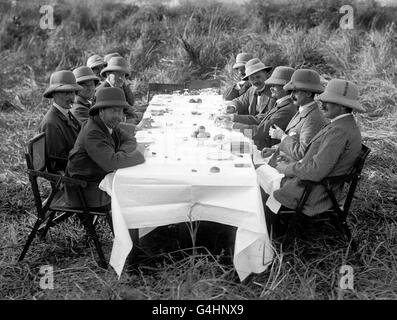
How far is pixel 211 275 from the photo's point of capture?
11.8 ft

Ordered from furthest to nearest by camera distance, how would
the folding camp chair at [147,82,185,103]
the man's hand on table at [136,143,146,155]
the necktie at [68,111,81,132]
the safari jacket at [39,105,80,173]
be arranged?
1. the folding camp chair at [147,82,185,103]
2. the necktie at [68,111,81,132]
3. the safari jacket at [39,105,80,173]
4. the man's hand on table at [136,143,146,155]

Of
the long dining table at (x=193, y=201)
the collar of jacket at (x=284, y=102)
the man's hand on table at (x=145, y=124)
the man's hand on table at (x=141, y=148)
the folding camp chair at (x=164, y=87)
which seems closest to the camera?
the long dining table at (x=193, y=201)

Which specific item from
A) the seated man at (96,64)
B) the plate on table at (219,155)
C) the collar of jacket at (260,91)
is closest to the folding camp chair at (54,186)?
the plate on table at (219,155)

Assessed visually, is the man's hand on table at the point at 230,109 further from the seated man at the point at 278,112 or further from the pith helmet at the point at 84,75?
the pith helmet at the point at 84,75

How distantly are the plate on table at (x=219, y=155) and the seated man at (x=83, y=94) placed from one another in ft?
6.07

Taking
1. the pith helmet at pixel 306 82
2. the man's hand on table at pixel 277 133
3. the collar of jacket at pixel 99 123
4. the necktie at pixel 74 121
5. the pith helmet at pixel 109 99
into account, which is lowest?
the man's hand on table at pixel 277 133

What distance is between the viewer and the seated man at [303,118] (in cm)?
431

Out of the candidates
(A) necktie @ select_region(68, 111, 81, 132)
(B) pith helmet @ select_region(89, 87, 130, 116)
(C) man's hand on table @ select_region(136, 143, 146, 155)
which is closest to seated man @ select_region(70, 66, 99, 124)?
(A) necktie @ select_region(68, 111, 81, 132)

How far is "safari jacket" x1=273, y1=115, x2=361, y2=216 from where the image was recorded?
12.4 ft

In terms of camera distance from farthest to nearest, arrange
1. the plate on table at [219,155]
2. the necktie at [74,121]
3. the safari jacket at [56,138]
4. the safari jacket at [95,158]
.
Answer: the necktie at [74,121] < the safari jacket at [56,138] < the plate on table at [219,155] < the safari jacket at [95,158]

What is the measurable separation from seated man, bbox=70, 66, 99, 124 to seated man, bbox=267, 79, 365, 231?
91.3 inches

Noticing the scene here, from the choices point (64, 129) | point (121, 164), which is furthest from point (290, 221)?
point (64, 129)

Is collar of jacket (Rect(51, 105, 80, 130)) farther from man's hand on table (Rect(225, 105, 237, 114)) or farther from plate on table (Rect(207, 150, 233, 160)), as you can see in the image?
man's hand on table (Rect(225, 105, 237, 114))
